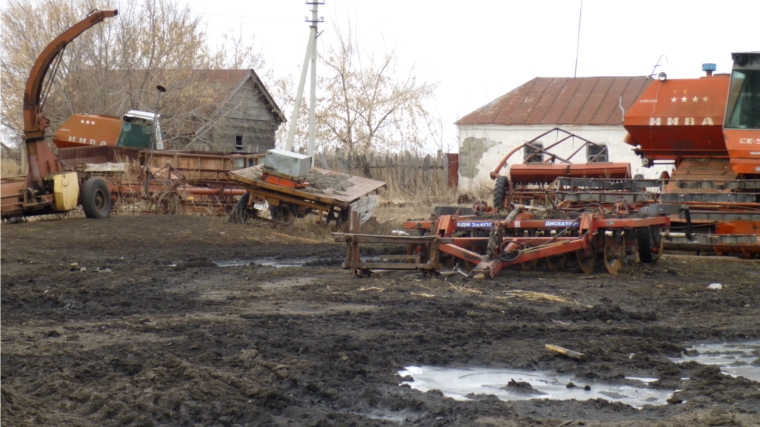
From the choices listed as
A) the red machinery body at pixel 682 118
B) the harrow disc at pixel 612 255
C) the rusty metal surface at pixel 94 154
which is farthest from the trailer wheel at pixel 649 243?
the rusty metal surface at pixel 94 154

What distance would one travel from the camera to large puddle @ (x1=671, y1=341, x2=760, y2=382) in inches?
236

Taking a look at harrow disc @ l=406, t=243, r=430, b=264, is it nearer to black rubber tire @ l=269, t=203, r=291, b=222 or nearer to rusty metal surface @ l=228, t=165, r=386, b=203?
rusty metal surface @ l=228, t=165, r=386, b=203

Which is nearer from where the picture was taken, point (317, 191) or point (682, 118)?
point (682, 118)

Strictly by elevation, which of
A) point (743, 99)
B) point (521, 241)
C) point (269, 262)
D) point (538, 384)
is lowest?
point (269, 262)

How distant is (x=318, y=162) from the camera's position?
33094 millimetres

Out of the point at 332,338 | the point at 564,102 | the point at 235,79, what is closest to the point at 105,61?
the point at 235,79

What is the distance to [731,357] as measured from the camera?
253 inches

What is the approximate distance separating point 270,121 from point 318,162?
45.6 feet

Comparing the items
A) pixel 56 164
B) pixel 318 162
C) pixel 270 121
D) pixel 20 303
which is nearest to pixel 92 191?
pixel 56 164

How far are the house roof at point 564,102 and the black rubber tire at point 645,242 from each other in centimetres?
1997

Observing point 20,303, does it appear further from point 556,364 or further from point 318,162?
point 318,162

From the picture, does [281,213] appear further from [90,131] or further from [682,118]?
[90,131]

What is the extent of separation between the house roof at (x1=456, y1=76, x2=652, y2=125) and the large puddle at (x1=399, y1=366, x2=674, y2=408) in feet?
87.0

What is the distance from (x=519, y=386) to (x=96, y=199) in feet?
47.2
